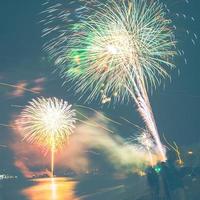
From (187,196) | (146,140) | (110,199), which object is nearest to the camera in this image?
(187,196)

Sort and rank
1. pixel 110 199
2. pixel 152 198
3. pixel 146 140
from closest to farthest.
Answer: pixel 152 198
pixel 146 140
pixel 110 199

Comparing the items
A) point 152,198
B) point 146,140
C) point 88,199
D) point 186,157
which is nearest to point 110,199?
point 88,199

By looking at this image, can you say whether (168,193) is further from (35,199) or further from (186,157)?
(35,199)

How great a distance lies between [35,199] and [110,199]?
200 ft

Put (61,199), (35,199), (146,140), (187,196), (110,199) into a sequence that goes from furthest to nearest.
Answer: (35,199) < (61,199) < (110,199) < (146,140) < (187,196)

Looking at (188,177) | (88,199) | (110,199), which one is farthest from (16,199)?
(188,177)

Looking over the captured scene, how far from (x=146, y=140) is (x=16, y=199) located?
5031 inches

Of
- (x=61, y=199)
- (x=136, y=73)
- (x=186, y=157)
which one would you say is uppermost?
(x=136, y=73)

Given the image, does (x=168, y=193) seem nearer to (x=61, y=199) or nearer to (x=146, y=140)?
(x=146, y=140)

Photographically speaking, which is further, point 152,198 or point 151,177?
point 152,198

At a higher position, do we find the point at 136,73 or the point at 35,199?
the point at 136,73

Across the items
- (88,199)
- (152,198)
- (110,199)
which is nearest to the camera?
(152,198)

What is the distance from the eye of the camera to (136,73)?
127 ft

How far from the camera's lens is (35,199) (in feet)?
527
